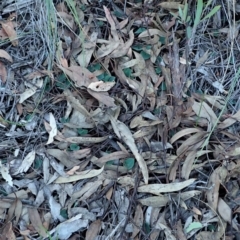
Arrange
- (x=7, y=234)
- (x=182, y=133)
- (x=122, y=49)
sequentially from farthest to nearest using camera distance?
(x=122, y=49) < (x=182, y=133) < (x=7, y=234)

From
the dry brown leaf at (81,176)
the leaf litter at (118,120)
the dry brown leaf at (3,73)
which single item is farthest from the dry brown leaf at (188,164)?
the dry brown leaf at (3,73)

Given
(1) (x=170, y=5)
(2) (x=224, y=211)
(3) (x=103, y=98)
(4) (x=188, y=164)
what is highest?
(1) (x=170, y=5)

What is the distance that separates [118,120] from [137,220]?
0.32 metres

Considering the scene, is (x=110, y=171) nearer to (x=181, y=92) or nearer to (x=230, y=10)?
(x=181, y=92)

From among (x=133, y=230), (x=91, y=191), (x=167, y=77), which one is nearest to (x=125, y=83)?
(x=167, y=77)

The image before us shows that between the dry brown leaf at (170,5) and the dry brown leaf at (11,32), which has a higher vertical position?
the dry brown leaf at (11,32)

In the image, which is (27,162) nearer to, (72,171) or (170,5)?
A: (72,171)

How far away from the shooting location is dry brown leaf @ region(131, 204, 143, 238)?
1.41 m

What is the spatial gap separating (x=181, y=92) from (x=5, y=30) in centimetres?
63

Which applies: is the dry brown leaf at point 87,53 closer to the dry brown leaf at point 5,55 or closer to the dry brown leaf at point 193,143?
the dry brown leaf at point 5,55

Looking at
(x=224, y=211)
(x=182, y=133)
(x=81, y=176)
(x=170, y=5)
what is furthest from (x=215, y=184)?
(x=170, y=5)

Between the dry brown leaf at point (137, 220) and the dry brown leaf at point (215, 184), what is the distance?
8.4 inches

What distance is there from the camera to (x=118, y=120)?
1.52 metres

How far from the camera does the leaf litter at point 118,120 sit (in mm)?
1435
